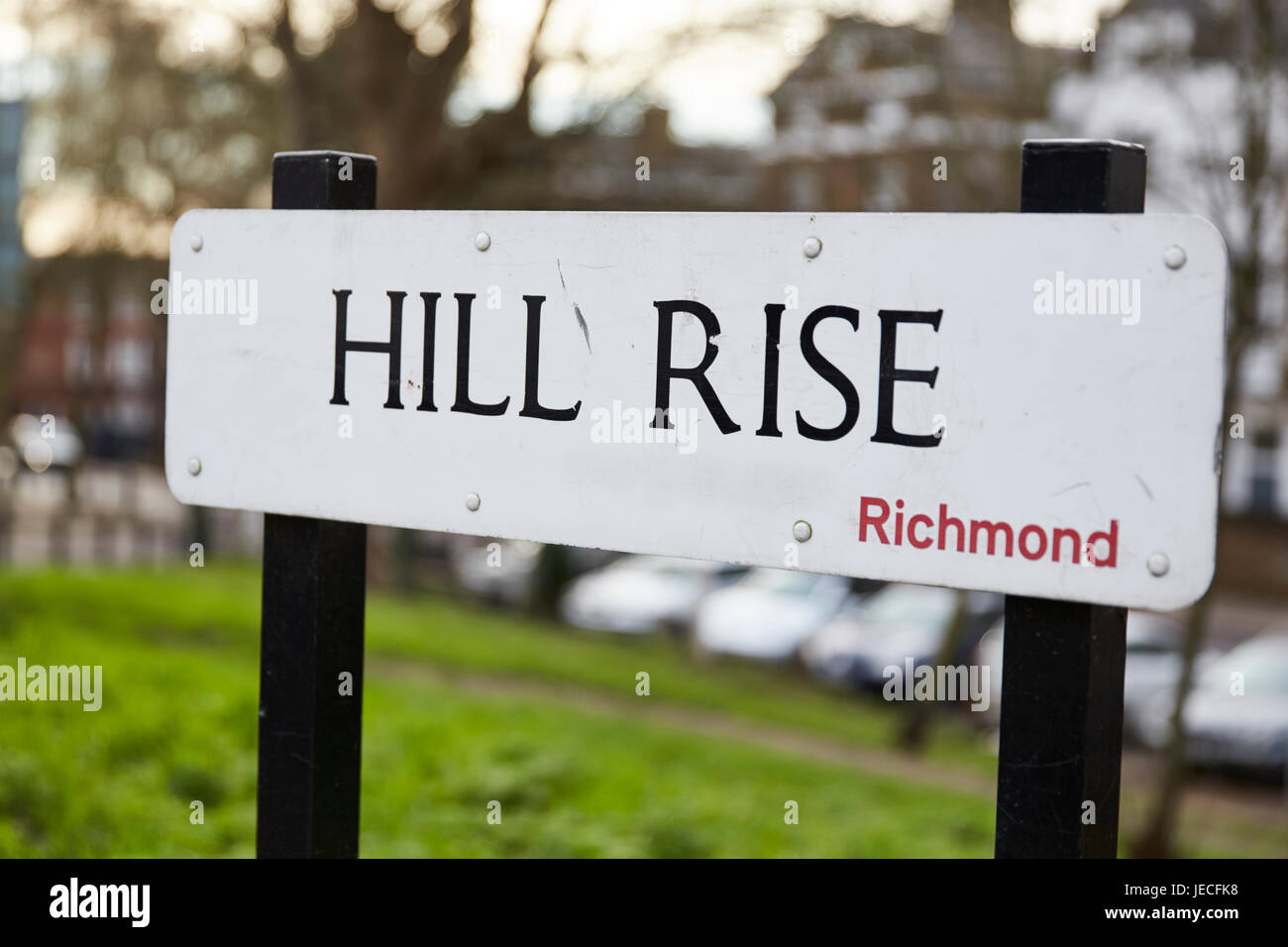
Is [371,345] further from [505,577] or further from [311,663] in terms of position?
[505,577]

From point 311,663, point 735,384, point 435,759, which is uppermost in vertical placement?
point 735,384

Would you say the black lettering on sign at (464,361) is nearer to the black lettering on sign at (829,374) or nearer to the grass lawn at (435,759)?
the black lettering on sign at (829,374)

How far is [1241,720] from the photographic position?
13047 mm

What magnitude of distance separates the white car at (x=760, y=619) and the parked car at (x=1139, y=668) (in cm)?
301

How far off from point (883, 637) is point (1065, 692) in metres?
15.4

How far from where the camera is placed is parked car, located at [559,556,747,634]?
2016 centimetres

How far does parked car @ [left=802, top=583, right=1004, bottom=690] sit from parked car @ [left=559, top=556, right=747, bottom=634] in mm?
2626

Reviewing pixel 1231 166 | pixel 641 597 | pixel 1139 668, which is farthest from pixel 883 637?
pixel 1231 166

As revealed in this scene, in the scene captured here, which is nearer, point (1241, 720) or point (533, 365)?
point (533, 365)

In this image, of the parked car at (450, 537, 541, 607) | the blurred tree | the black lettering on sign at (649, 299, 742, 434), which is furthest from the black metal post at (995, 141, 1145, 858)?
the parked car at (450, 537, 541, 607)

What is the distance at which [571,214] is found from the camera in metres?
1.90

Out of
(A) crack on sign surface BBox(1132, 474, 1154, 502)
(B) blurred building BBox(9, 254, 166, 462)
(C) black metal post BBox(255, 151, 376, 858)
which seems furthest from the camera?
(B) blurred building BBox(9, 254, 166, 462)

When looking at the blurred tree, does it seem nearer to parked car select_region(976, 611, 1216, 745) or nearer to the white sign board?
the white sign board
